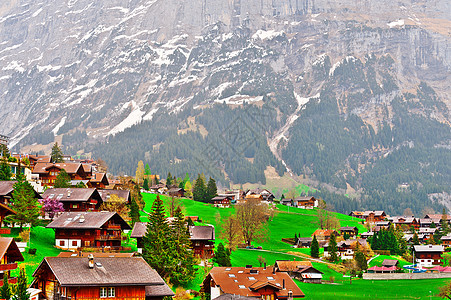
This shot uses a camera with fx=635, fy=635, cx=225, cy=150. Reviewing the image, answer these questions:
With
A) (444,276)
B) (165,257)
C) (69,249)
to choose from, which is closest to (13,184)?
(69,249)

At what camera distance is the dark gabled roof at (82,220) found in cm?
9538

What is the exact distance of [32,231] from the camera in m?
95.9

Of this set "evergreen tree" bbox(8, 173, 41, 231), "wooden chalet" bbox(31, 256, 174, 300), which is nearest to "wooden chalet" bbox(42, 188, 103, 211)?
"evergreen tree" bbox(8, 173, 41, 231)

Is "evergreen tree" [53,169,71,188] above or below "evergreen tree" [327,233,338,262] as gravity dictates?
above

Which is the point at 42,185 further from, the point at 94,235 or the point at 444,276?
the point at 444,276

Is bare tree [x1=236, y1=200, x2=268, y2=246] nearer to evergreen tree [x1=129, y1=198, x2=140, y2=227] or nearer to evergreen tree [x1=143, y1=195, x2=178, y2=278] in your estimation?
evergreen tree [x1=129, y1=198, x2=140, y2=227]

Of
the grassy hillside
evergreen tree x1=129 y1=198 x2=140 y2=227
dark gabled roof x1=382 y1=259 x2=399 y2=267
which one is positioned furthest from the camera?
dark gabled roof x1=382 y1=259 x2=399 y2=267

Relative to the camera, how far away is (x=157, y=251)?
89.5m

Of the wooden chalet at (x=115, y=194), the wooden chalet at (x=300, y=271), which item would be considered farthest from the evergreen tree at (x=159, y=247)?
the wooden chalet at (x=300, y=271)

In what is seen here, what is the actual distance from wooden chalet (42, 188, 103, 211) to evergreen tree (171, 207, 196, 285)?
23.2 metres

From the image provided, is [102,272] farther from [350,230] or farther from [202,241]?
[350,230]

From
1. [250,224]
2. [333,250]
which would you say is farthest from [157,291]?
[250,224]

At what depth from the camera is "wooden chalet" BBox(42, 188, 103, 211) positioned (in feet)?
370

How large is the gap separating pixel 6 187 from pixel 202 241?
116 feet
